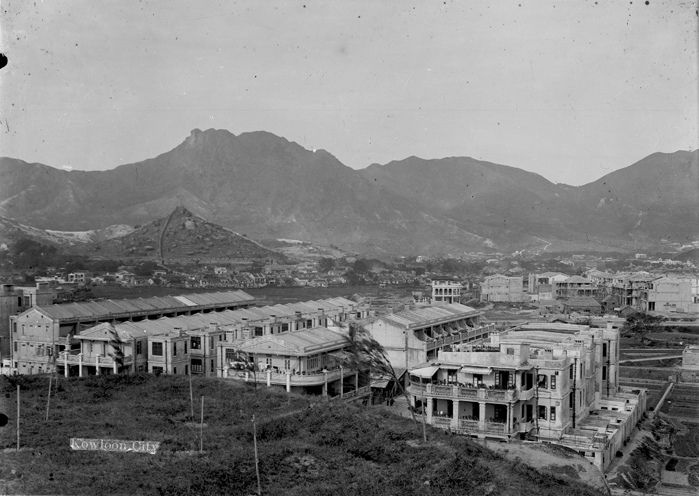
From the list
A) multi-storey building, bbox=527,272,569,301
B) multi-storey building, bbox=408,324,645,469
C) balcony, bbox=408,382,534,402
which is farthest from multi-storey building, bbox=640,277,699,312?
balcony, bbox=408,382,534,402

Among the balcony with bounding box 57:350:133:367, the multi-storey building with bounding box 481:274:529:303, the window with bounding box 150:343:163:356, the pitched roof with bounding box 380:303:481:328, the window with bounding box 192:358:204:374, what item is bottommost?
the multi-storey building with bounding box 481:274:529:303

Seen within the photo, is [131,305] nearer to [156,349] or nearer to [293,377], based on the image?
[156,349]

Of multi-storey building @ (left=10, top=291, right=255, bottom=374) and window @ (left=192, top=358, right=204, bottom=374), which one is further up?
multi-storey building @ (left=10, top=291, right=255, bottom=374)

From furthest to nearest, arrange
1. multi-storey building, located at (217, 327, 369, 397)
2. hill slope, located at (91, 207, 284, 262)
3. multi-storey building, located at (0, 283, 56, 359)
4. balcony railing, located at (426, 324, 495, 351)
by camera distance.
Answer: hill slope, located at (91, 207, 284, 262)
multi-storey building, located at (0, 283, 56, 359)
balcony railing, located at (426, 324, 495, 351)
multi-storey building, located at (217, 327, 369, 397)

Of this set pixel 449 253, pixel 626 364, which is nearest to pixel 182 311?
pixel 626 364

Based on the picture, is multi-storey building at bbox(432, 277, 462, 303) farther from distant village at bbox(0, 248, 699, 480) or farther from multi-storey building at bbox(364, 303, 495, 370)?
multi-storey building at bbox(364, 303, 495, 370)

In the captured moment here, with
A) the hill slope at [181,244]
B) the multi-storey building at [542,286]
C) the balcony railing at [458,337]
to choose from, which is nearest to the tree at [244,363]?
the balcony railing at [458,337]

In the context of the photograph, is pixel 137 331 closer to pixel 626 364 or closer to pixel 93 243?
pixel 626 364
